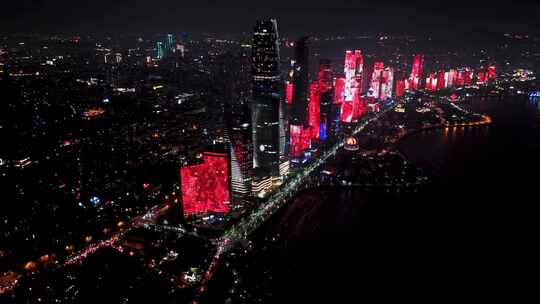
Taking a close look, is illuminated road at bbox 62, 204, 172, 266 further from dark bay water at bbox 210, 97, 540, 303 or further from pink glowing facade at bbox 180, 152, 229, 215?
dark bay water at bbox 210, 97, 540, 303

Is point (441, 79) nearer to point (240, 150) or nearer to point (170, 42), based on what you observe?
point (170, 42)

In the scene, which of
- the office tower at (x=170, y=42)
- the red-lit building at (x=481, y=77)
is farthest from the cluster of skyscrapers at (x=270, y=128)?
the red-lit building at (x=481, y=77)

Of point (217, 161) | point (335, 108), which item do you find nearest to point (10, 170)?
point (217, 161)

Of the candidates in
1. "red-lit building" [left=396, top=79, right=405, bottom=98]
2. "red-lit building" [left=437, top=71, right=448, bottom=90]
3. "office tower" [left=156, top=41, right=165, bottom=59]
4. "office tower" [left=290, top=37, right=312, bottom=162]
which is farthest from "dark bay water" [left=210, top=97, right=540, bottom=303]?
"red-lit building" [left=437, top=71, right=448, bottom=90]

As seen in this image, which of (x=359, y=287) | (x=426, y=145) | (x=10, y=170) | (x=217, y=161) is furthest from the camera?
(x=426, y=145)

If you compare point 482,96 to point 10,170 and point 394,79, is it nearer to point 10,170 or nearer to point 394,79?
point 394,79

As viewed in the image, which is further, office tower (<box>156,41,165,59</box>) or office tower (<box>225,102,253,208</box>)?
office tower (<box>156,41,165,59</box>)

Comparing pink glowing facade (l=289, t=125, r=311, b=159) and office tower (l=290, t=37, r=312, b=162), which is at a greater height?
office tower (l=290, t=37, r=312, b=162)
